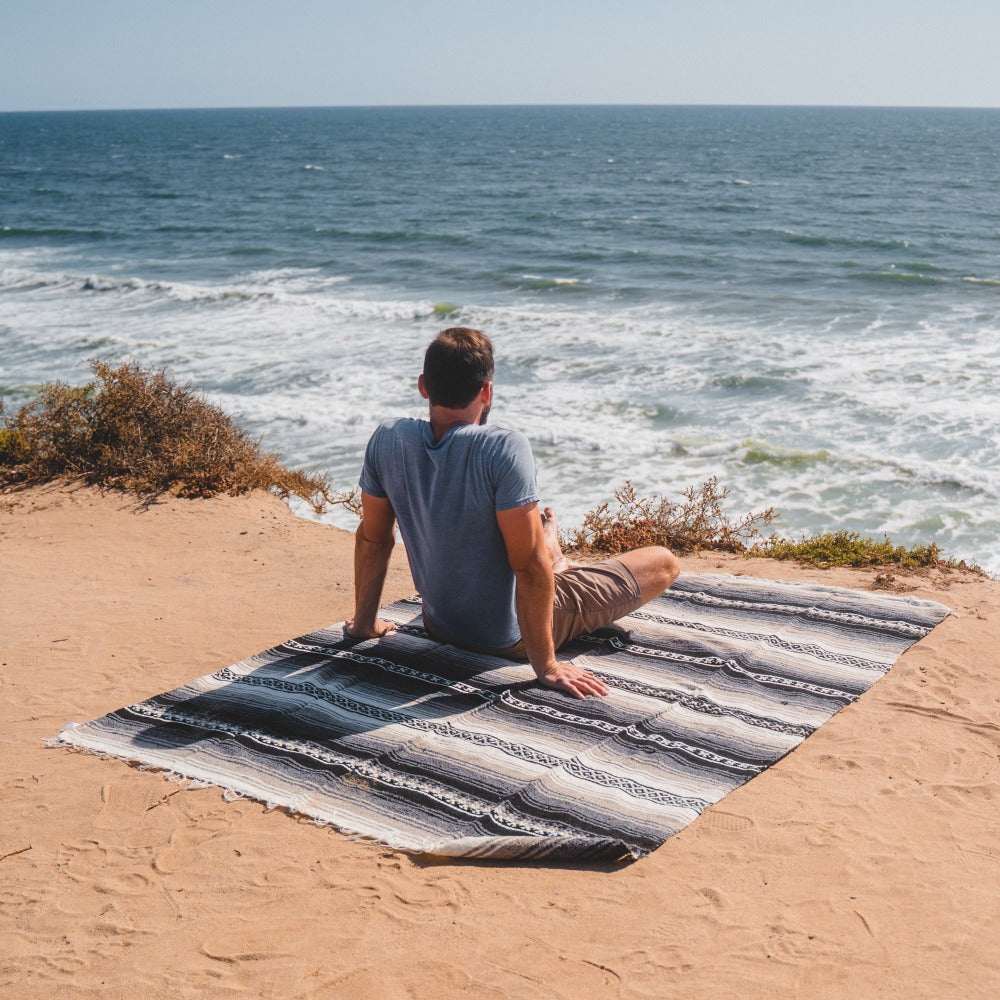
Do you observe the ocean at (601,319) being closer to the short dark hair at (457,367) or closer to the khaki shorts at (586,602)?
the khaki shorts at (586,602)

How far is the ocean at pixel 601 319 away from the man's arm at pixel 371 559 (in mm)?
3860

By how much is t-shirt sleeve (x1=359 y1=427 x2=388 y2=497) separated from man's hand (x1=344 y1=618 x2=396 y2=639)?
0.87m

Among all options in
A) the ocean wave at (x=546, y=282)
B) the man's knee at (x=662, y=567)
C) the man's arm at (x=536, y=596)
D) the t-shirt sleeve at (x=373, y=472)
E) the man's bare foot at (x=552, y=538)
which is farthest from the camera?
the ocean wave at (x=546, y=282)

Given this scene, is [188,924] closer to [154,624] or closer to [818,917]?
[818,917]

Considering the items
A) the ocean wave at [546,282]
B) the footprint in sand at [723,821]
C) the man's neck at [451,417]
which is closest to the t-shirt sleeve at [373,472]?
the man's neck at [451,417]

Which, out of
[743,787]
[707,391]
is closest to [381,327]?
[707,391]

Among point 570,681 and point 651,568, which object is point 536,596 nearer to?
point 570,681

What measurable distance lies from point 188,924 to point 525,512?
1852 millimetres

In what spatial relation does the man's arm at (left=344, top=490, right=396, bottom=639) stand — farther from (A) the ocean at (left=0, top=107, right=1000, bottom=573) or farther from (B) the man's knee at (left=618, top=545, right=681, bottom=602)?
(A) the ocean at (left=0, top=107, right=1000, bottom=573)

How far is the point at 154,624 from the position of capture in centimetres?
570

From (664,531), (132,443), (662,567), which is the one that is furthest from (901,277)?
(662,567)

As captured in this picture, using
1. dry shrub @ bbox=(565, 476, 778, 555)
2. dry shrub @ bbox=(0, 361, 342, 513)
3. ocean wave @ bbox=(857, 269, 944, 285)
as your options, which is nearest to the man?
dry shrub @ bbox=(565, 476, 778, 555)

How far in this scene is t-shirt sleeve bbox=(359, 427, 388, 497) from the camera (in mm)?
4125

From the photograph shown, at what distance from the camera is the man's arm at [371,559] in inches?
171
